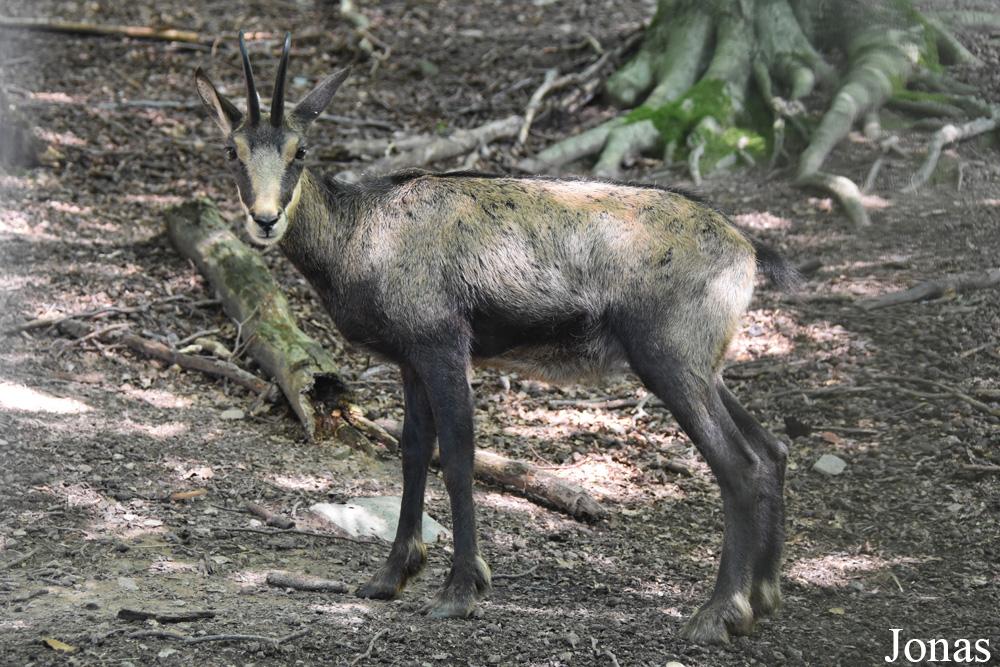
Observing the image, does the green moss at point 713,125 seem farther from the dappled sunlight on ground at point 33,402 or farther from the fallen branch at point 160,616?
the fallen branch at point 160,616

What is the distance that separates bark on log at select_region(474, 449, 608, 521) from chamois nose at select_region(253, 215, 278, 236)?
2345 mm

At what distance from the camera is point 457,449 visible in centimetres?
454

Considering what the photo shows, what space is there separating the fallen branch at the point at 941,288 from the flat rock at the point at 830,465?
1533mm

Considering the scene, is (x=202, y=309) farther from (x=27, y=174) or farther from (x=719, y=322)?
(x=719, y=322)

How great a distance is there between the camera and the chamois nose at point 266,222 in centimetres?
432

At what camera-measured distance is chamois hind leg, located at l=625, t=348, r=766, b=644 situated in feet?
14.4

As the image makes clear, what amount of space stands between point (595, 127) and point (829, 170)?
2917 millimetres

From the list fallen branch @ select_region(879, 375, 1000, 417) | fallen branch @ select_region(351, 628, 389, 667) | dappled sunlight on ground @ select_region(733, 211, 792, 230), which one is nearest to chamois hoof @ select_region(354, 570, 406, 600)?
fallen branch @ select_region(351, 628, 389, 667)

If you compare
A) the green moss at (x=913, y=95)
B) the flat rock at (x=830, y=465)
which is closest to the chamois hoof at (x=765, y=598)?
the flat rock at (x=830, y=465)

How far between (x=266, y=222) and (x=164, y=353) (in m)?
3.15

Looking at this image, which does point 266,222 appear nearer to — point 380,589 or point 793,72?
point 380,589

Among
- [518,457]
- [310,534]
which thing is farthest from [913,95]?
[310,534]

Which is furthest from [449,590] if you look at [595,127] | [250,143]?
[595,127]

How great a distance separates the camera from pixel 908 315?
6699mm
